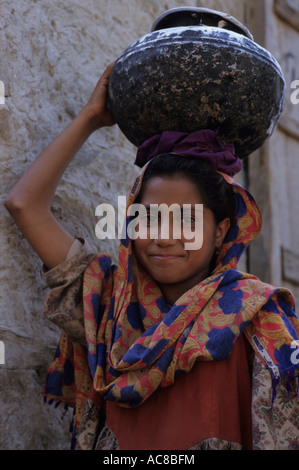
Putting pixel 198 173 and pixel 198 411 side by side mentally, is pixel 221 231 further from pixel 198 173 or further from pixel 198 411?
pixel 198 411

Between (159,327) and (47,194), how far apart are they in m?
0.69

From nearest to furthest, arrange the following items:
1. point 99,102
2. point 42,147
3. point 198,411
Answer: point 198,411
point 99,102
point 42,147

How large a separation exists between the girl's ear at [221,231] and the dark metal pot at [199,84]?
275 millimetres

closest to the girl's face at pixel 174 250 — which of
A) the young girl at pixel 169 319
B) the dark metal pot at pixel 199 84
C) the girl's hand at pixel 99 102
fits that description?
the young girl at pixel 169 319

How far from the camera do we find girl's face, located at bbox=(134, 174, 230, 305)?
2.10m

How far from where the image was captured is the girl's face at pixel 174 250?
2.10 m

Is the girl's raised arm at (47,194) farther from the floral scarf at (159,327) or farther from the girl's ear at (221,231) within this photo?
the girl's ear at (221,231)

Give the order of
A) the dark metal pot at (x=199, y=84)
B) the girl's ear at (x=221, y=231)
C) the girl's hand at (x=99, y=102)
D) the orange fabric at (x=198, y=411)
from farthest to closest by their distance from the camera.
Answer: the girl's hand at (x=99, y=102), the girl's ear at (x=221, y=231), the dark metal pot at (x=199, y=84), the orange fabric at (x=198, y=411)

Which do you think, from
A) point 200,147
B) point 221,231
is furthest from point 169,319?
point 200,147

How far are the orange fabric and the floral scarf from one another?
0.05 meters

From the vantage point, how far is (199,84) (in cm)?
207

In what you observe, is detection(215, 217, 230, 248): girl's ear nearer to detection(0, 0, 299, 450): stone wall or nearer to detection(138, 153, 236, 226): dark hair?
detection(138, 153, 236, 226): dark hair

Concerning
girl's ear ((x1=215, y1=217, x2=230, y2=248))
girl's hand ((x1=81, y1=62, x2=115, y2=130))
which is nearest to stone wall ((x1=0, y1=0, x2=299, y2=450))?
girl's hand ((x1=81, y1=62, x2=115, y2=130))

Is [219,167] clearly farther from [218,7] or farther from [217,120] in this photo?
[218,7]
